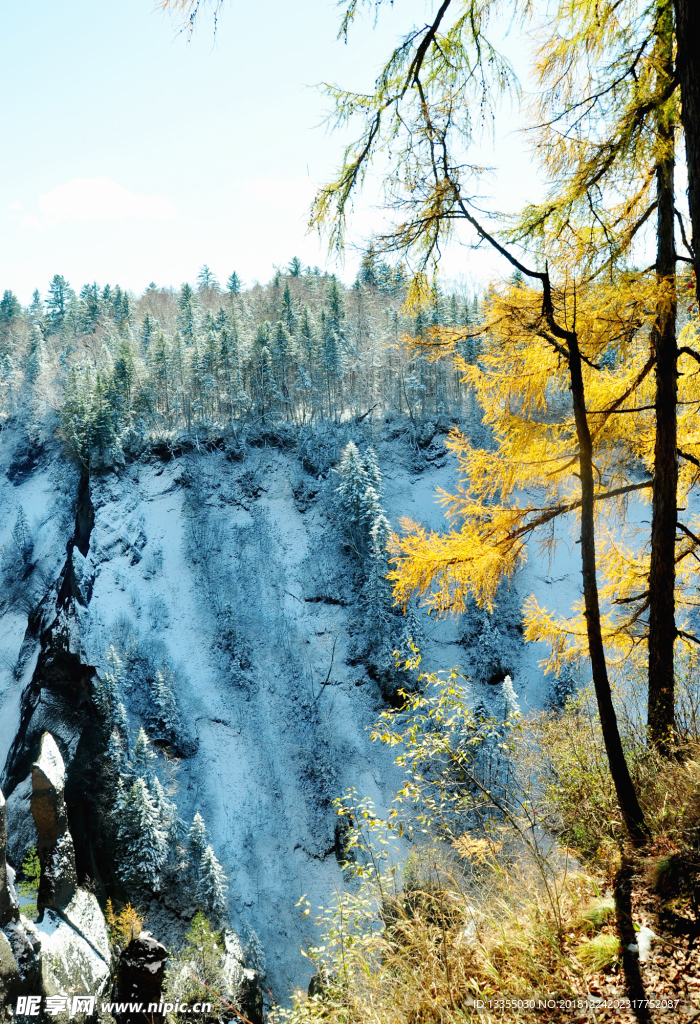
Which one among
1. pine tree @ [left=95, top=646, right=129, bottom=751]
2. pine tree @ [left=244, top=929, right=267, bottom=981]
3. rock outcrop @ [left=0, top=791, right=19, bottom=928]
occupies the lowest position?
pine tree @ [left=244, top=929, right=267, bottom=981]

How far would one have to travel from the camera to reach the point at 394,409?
150 feet

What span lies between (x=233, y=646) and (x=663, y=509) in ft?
93.9

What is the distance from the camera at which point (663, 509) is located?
495cm

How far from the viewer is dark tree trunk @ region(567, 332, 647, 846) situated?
12.1ft

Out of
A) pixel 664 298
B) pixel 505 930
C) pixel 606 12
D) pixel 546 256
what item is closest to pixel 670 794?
pixel 505 930

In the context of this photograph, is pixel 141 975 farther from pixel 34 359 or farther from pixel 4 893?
pixel 34 359

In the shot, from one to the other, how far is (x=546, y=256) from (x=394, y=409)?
42.1 meters

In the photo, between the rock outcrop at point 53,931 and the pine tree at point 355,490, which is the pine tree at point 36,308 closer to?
the pine tree at point 355,490

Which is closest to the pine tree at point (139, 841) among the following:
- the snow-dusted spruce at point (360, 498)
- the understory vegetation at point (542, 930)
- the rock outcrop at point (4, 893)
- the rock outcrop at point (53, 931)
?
the rock outcrop at point (53, 931)

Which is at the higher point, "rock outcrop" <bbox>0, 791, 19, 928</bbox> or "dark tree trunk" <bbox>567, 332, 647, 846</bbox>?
"dark tree trunk" <bbox>567, 332, 647, 846</bbox>

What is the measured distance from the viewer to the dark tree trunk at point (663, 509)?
Answer: 4.55 m

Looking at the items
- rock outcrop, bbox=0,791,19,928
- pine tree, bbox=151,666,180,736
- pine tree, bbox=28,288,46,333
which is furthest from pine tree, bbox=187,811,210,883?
pine tree, bbox=28,288,46,333

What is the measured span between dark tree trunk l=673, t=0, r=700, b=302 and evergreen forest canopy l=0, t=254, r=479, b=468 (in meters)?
36.1

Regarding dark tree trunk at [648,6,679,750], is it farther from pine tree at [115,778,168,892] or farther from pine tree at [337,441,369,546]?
pine tree at [337,441,369,546]
